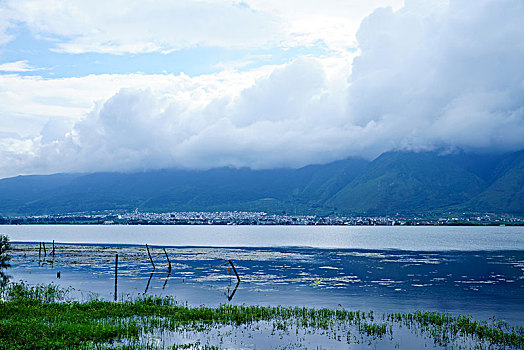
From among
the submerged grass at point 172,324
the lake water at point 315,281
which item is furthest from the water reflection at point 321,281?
the submerged grass at point 172,324

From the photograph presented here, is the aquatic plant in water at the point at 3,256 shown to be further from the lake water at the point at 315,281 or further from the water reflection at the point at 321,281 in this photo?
the water reflection at the point at 321,281

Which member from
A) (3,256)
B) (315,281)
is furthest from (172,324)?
(3,256)

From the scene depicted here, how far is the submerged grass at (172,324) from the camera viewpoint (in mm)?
36312

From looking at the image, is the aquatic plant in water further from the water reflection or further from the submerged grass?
the submerged grass

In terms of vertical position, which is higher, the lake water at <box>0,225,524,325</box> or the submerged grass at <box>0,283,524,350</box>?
the submerged grass at <box>0,283,524,350</box>

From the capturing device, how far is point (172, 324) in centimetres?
4344

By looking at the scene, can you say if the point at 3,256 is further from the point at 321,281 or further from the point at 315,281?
the point at 321,281

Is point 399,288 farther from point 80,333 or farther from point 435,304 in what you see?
point 80,333

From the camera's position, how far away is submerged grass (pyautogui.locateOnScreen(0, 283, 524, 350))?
3631 cm

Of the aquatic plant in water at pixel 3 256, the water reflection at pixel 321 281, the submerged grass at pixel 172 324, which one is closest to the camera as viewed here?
the submerged grass at pixel 172 324

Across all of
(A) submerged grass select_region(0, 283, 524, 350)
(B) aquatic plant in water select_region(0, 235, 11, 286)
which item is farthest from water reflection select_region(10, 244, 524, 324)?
(A) submerged grass select_region(0, 283, 524, 350)

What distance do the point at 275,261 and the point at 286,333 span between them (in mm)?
77062

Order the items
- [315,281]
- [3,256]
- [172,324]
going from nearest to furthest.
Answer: [172,324], [315,281], [3,256]

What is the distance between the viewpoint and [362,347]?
127ft
